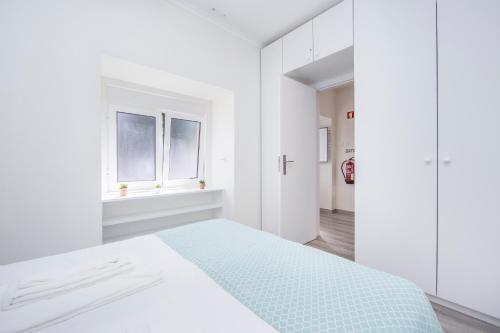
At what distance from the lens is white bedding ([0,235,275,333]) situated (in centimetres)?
65

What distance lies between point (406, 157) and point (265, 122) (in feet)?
5.85

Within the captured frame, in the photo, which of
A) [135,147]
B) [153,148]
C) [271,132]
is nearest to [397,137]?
[271,132]

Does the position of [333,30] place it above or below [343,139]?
above

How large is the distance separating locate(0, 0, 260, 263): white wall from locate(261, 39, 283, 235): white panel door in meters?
1.37

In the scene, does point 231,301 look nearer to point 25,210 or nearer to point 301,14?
point 25,210

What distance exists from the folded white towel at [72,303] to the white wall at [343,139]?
4.64 meters

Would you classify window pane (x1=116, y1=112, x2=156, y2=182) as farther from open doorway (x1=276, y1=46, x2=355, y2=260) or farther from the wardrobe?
the wardrobe

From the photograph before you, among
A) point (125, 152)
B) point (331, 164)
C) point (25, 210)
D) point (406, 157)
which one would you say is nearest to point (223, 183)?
point (125, 152)

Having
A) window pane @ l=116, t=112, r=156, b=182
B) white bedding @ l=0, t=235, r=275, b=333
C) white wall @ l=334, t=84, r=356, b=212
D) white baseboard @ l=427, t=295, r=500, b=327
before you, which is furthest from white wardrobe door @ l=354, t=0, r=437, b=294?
white wall @ l=334, t=84, r=356, b=212

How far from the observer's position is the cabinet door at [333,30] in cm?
215

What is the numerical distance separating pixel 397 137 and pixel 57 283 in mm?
2400

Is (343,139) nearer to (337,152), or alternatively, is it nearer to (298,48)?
(337,152)

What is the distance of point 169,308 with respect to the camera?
0.73 m

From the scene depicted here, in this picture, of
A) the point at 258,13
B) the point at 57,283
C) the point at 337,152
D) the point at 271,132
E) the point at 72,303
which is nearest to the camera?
the point at 72,303
